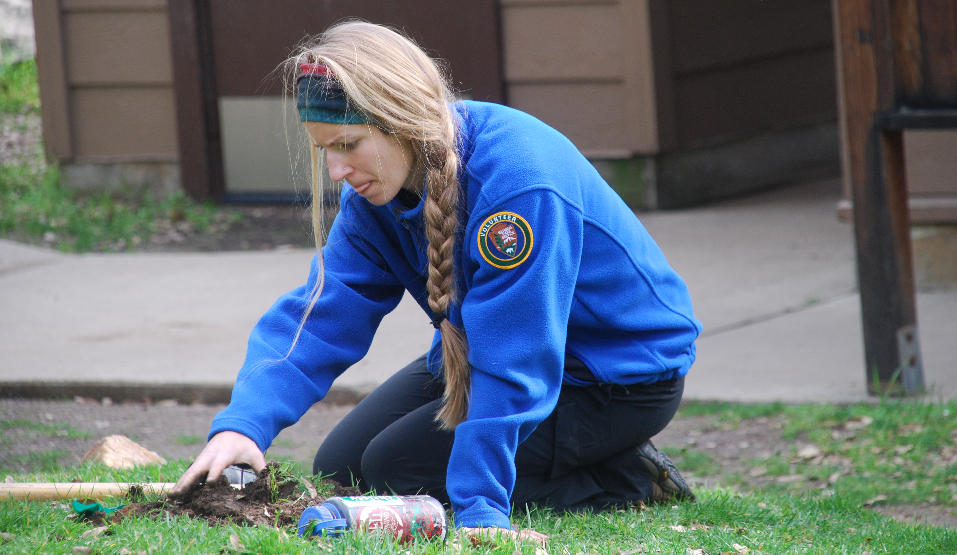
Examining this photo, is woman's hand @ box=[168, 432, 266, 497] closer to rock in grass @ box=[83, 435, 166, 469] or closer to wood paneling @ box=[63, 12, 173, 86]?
rock in grass @ box=[83, 435, 166, 469]

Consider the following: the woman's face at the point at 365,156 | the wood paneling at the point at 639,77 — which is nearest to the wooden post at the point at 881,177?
the woman's face at the point at 365,156

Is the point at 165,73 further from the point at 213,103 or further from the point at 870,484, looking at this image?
the point at 870,484

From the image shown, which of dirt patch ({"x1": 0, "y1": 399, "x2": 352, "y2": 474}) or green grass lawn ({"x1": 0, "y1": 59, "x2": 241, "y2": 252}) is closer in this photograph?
dirt patch ({"x1": 0, "y1": 399, "x2": 352, "y2": 474})

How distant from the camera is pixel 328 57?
8.14ft

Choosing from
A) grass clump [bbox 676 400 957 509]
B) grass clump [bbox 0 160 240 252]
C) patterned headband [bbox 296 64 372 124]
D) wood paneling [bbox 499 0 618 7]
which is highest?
wood paneling [bbox 499 0 618 7]

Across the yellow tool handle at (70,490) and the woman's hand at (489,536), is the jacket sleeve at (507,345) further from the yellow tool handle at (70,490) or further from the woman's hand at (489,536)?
the yellow tool handle at (70,490)

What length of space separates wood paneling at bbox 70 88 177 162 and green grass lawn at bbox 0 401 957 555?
506cm

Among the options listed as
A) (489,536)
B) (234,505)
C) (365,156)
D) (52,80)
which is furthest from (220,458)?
(52,80)

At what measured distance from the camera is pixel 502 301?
2467 mm

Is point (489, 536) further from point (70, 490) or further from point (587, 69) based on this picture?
point (587, 69)

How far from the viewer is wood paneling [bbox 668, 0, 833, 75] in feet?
26.4

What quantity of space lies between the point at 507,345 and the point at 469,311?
5.3 inches

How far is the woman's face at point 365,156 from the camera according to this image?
248 cm

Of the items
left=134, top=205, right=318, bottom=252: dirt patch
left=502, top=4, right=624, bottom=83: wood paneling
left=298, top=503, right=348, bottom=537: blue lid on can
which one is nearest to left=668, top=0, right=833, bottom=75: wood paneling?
left=502, top=4, right=624, bottom=83: wood paneling
